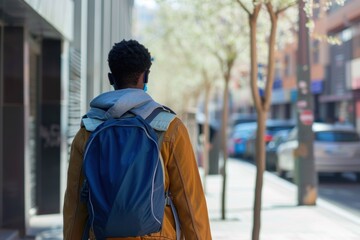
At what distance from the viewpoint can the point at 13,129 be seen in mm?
8891

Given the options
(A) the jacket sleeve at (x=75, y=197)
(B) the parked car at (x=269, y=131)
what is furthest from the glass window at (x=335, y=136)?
(A) the jacket sleeve at (x=75, y=197)

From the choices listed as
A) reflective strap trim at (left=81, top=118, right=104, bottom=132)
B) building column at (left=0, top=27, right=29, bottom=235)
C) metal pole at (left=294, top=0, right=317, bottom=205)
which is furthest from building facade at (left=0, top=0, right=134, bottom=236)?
metal pole at (left=294, top=0, right=317, bottom=205)

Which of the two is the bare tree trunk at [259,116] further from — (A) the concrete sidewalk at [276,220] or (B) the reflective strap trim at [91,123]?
(B) the reflective strap trim at [91,123]

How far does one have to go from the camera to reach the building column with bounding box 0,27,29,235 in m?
8.88

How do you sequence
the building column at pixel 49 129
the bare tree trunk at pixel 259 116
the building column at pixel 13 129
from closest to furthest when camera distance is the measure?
the bare tree trunk at pixel 259 116
the building column at pixel 13 129
the building column at pixel 49 129

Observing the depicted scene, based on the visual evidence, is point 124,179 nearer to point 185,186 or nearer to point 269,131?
point 185,186

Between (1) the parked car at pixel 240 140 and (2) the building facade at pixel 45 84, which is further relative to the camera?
(1) the parked car at pixel 240 140

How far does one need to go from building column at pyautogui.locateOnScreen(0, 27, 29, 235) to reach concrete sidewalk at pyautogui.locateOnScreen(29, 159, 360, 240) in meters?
0.49

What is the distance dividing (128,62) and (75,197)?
648 mm

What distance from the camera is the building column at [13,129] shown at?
29.1 feet

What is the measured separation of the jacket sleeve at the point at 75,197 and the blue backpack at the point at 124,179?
0.55 feet

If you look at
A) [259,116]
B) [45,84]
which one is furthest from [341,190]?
[259,116]

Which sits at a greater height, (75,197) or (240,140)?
(75,197)

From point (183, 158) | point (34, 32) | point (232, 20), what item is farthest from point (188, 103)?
point (183, 158)
